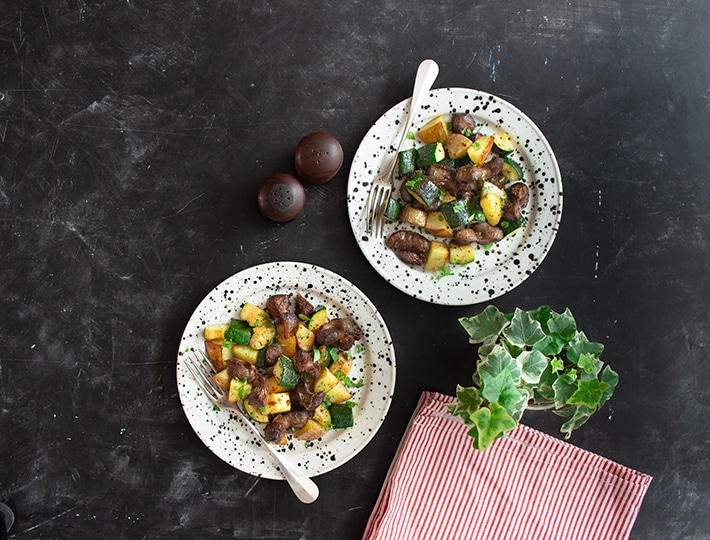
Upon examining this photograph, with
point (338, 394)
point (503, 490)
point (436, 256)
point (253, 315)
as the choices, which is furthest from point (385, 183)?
point (503, 490)

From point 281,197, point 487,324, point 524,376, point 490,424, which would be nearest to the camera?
point 490,424

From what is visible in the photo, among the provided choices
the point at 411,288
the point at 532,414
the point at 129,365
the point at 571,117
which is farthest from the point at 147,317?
the point at 571,117

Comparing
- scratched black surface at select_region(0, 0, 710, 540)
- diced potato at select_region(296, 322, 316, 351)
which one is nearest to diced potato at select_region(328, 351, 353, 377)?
diced potato at select_region(296, 322, 316, 351)

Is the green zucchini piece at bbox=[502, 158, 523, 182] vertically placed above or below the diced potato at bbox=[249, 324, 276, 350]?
above

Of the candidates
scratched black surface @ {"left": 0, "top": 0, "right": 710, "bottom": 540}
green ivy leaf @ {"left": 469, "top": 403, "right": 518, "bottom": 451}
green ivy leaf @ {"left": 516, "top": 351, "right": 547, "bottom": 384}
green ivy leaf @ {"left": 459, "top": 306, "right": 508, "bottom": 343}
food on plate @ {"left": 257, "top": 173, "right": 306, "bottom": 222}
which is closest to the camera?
green ivy leaf @ {"left": 469, "top": 403, "right": 518, "bottom": 451}

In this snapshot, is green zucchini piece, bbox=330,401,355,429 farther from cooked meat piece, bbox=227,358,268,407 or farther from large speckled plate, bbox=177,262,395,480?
cooked meat piece, bbox=227,358,268,407

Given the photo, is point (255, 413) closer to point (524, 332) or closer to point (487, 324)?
point (487, 324)

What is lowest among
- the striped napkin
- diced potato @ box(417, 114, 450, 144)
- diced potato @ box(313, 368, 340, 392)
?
the striped napkin

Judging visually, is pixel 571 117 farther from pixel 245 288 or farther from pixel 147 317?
pixel 147 317
